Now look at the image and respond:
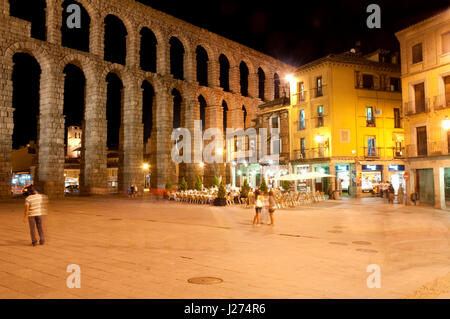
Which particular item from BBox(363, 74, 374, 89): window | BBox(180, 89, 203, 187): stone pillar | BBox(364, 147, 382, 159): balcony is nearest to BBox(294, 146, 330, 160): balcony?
BBox(364, 147, 382, 159): balcony

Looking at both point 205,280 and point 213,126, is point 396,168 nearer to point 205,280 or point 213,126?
point 213,126

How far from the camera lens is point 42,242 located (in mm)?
10906

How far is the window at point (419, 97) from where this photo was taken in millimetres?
26350

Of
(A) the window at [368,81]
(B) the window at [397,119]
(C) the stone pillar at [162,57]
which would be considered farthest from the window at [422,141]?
(C) the stone pillar at [162,57]

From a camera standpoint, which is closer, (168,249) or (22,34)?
(168,249)

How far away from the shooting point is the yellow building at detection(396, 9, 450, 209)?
24547mm

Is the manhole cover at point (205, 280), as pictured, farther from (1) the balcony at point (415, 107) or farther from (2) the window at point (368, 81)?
(2) the window at point (368, 81)

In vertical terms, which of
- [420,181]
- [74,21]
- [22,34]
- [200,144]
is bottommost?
[420,181]

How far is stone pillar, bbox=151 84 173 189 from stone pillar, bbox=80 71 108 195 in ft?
26.4
